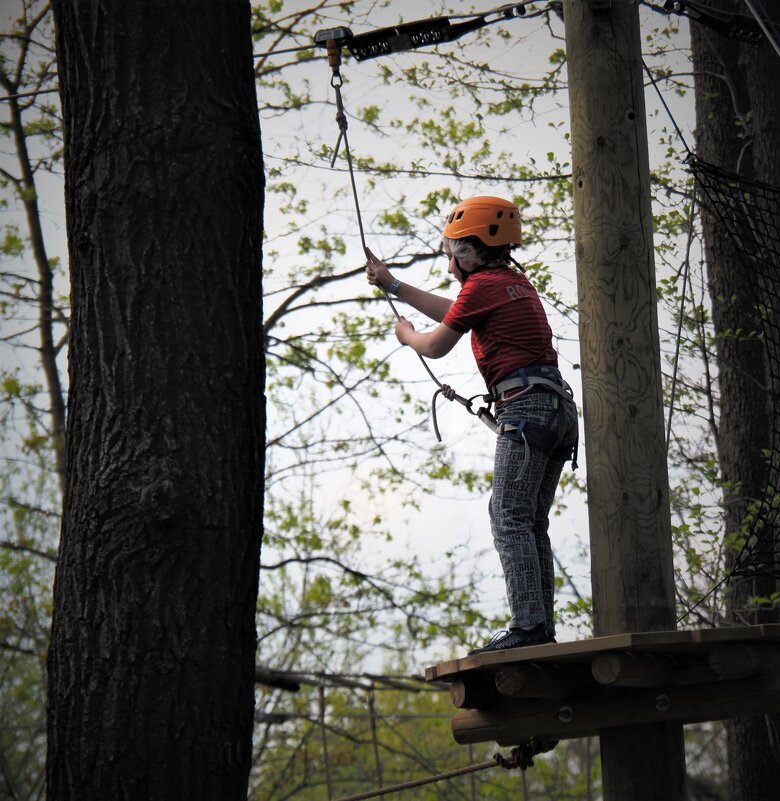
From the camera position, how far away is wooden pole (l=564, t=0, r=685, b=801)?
3643mm

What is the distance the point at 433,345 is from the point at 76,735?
1.87 meters

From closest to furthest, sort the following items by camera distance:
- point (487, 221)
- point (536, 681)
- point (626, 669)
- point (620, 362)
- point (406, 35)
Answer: point (626, 669) < point (536, 681) < point (620, 362) < point (487, 221) < point (406, 35)

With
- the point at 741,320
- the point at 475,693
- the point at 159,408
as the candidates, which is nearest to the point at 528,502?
the point at 475,693

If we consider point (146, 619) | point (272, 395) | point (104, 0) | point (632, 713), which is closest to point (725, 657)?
point (632, 713)

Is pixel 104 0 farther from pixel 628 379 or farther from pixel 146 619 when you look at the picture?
pixel 628 379

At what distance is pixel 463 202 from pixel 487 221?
0.43 ft

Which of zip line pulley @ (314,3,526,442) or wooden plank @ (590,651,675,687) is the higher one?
zip line pulley @ (314,3,526,442)

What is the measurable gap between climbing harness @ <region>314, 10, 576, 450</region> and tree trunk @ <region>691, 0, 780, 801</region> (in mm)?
3436

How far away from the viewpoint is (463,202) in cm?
413

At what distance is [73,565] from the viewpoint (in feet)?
Result: 9.59

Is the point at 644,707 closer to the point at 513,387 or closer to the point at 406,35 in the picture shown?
the point at 513,387

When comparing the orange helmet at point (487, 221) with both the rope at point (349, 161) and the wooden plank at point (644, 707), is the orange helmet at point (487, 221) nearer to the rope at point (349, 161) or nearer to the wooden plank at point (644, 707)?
the rope at point (349, 161)

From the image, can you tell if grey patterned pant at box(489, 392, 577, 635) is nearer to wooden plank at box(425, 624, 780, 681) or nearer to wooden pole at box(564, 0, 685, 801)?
wooden pole at box(564, 0, 685, 801)

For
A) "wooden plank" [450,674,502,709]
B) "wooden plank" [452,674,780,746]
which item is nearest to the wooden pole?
"wooden plank" [452,674,780,746]
